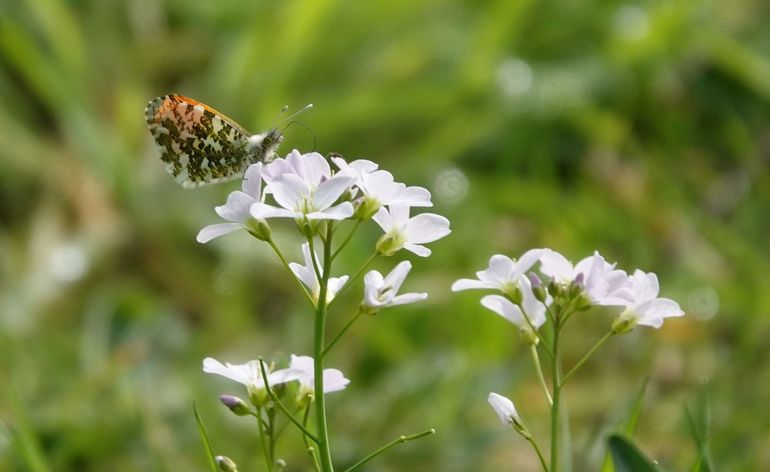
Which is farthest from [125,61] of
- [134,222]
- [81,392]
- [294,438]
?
[294,438]

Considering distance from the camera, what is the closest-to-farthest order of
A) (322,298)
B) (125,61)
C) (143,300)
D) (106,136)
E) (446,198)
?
(322,298) < (143,300) < (446,198) < (106,136) < (125,61)

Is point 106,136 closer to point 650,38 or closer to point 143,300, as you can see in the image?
point 143,300

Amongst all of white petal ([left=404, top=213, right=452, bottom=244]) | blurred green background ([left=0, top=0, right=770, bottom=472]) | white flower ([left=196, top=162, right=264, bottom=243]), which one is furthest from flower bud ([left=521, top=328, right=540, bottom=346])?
blurred green background ([left=0, top=0, right=770, bottom=472])

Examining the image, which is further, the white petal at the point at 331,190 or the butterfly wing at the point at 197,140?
the butterfly wing at the point at 197,140

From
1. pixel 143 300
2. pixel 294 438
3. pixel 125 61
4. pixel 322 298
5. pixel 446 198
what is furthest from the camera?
pixel 125 61

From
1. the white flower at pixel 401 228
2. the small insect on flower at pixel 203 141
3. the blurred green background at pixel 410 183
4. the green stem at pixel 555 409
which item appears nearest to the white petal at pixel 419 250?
the white flower at pixel 401 228

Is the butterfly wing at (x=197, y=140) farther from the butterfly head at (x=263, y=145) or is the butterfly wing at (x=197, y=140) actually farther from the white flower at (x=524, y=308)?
the white flower at (x=524, y=308)

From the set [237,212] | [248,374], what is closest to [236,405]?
[248,374]
